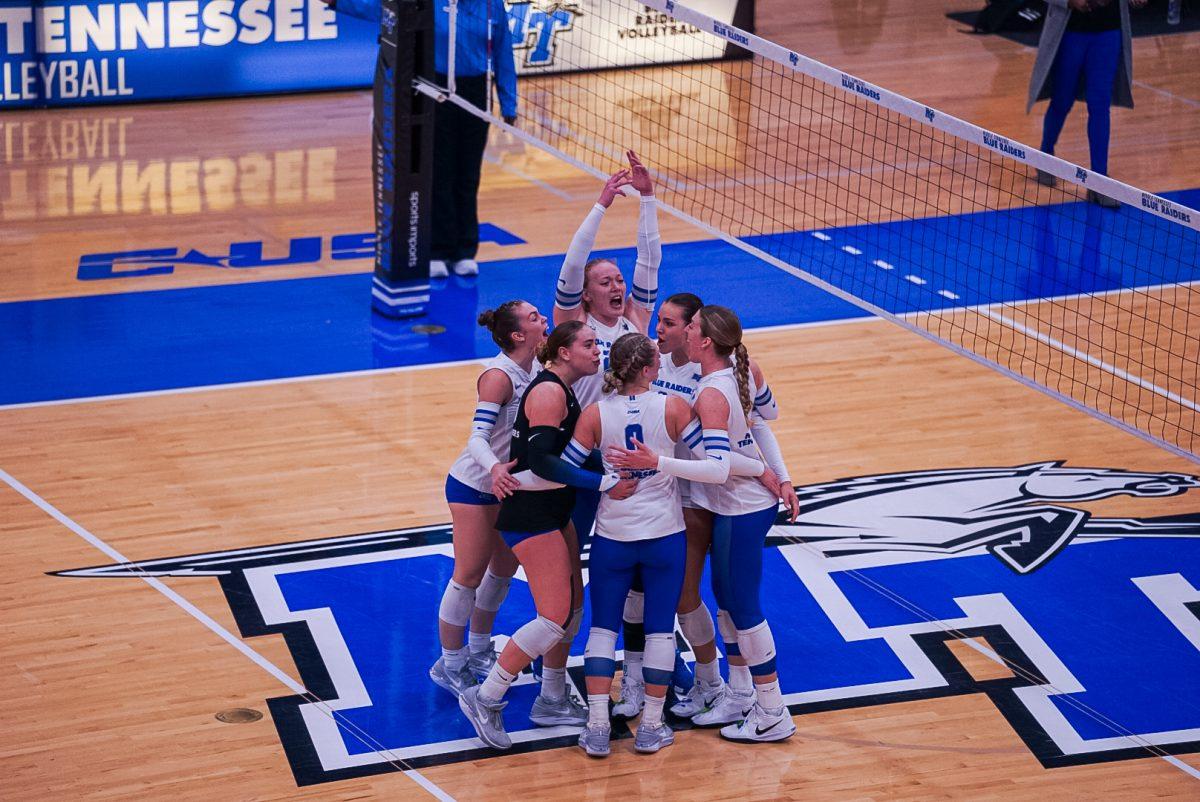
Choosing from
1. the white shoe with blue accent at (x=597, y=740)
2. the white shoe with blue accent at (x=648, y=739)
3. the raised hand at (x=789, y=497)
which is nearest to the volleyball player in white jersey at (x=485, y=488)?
the white shoe with blue accent at (x=597, y=740)

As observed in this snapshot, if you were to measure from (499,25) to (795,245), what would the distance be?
9.68ft

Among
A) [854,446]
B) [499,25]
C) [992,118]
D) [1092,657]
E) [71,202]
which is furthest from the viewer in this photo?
[992,118]

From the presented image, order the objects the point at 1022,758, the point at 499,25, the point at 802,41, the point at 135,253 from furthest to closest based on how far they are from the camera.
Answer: the point at 802,41 < the point at 135,253 < the point at 499,25 < the point at 1022,758

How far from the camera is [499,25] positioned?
12188mm

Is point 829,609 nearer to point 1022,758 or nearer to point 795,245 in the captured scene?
point 1022,758

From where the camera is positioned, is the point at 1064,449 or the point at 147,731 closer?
the point at 147,731

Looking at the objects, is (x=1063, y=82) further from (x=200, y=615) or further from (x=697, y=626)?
(x=200, y=615)

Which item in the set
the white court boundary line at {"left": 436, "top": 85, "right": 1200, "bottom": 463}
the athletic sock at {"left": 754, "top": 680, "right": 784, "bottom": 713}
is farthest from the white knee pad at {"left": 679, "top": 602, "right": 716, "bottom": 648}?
the white court boundary line at {"left": 436, "top": 85, "right": 1200, "bottom": 463}

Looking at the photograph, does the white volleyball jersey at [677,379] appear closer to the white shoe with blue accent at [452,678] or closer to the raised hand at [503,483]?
the raised hand at [503,483]

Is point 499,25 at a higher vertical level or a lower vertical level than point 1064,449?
higher

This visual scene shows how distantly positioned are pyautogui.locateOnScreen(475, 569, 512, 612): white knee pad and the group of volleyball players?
0.01 metres

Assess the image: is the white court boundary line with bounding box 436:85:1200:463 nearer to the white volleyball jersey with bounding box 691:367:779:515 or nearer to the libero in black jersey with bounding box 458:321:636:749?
the white volleyball jersey with bounding box 691:367:779:515

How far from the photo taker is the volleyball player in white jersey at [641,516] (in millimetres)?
6938

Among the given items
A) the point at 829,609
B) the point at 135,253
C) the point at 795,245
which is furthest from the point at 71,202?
the point at 829,609
